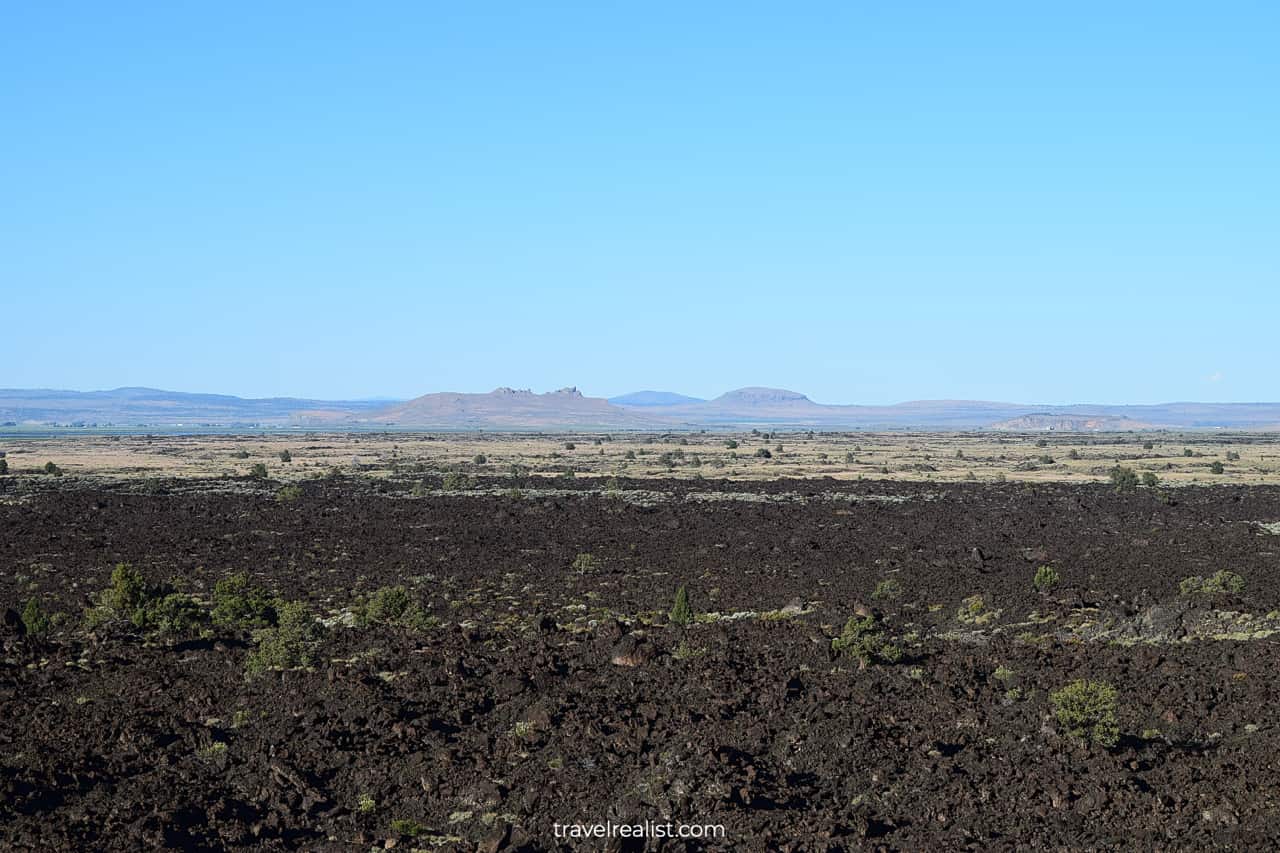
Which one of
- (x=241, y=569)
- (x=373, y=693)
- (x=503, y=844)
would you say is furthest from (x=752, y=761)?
(x=241, y=569)

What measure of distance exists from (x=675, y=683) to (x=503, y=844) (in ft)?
18.9

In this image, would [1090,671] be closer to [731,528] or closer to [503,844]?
[503,844]

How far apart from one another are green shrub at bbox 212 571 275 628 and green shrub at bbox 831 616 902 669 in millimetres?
10290

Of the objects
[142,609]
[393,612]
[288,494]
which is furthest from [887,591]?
[288,494]

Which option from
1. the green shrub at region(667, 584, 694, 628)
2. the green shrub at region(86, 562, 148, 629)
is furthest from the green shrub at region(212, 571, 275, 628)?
the green shrub at region(667, 584, 694, 628)

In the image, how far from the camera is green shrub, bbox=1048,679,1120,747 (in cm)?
1424

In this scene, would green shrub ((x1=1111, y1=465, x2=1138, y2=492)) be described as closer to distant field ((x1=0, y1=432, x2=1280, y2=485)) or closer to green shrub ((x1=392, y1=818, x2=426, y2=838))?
distant field ((x1=0, y1=432, x2=1280, y2=485))

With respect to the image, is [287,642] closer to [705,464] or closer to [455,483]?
[455,483]

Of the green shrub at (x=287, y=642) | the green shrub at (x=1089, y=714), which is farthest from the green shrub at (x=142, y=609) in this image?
the green shrub at (x=1089, y=714)

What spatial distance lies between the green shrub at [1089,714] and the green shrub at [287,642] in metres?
10.9

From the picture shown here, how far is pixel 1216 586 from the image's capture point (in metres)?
25.0

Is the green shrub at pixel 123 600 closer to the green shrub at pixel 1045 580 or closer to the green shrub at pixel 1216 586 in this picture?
the green shrub at pixel 1045 580

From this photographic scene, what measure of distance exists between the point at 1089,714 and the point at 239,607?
14506 millimetres

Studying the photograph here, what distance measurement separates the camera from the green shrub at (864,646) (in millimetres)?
18750
